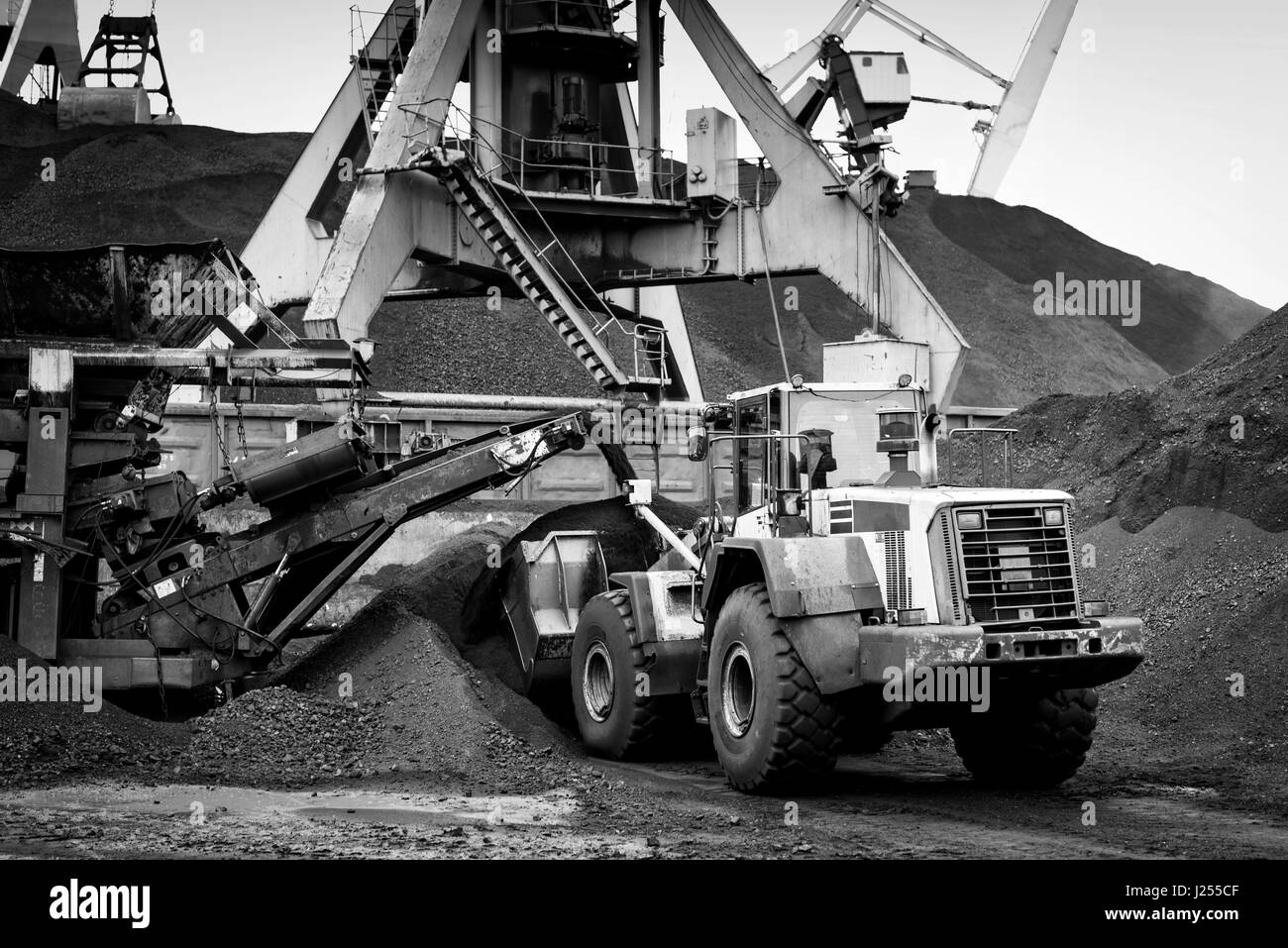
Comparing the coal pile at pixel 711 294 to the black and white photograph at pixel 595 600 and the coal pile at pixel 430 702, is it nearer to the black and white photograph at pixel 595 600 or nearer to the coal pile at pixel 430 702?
the black and white photograph at pixel 595 600

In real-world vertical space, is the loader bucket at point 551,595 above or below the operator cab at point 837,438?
below

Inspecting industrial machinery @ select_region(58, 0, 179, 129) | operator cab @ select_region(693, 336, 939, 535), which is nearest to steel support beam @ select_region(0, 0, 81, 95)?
industrial machinery @ select_region(58, 0, 179, 129)

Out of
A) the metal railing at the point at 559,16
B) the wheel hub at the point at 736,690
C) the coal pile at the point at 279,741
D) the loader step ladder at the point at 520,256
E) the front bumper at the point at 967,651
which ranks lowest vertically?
the coal pile at the point at 279,741

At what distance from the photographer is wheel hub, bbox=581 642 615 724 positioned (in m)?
14.6

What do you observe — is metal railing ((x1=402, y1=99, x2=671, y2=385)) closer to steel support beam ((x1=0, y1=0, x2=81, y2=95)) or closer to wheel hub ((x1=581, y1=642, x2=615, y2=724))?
wheel hub ((x1=581, y1=642, x2=615, y2=724))

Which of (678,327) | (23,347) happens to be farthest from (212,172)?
(23,347)

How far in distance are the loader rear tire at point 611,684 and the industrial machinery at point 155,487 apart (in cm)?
211

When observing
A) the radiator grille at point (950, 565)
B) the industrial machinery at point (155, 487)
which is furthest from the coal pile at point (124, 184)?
the radiator grille at point (950, 565)

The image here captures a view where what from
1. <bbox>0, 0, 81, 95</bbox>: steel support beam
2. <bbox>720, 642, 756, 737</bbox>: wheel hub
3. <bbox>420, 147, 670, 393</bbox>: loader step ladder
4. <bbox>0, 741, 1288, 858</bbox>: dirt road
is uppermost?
<bbox>0, 0, 81, 95</bbox>: steel support beam

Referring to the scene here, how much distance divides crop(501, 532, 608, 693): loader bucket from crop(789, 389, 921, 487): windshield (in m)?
3.92

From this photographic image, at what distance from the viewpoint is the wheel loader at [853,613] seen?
36.2ft

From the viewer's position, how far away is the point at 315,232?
2895 cm
